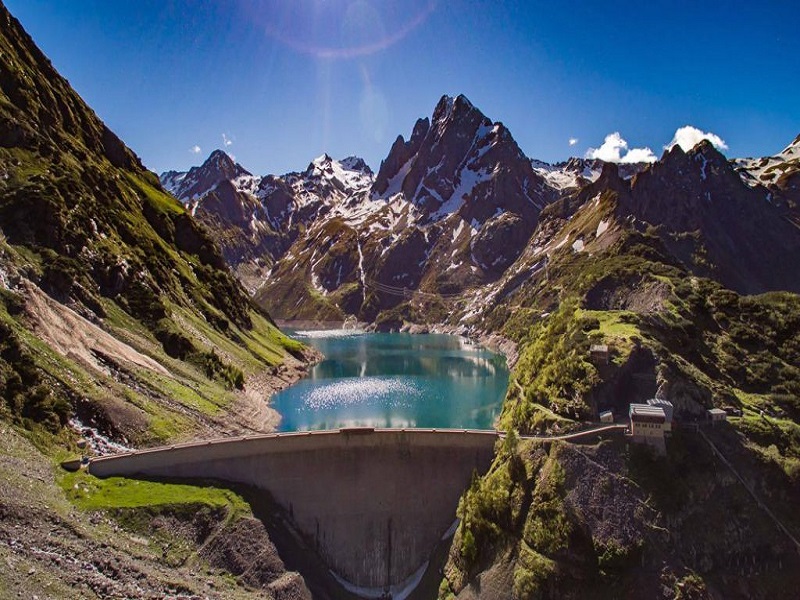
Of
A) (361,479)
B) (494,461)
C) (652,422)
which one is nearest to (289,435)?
(361,479)

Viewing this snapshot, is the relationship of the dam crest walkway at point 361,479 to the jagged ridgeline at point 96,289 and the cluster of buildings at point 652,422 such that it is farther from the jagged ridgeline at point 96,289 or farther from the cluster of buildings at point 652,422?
the jagged ridgeline at point 96,289

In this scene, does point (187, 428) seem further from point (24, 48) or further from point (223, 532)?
point (24, 48)

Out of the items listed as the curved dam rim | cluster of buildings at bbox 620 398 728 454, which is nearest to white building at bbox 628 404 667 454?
cluster of buildings at bbox 620 398 728 454

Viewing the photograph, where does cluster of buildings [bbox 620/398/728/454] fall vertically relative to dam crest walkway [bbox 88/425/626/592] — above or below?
above

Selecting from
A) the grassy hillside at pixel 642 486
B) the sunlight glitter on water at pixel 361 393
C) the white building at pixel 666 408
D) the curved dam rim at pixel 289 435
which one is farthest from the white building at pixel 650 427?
the sunlight glitter on water at pixel 361 393

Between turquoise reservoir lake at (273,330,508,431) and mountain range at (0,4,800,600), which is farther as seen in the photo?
turquoise reservoir lake at (273,330,508,431)

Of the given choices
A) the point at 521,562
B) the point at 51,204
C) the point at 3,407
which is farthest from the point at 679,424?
the point at 51,204

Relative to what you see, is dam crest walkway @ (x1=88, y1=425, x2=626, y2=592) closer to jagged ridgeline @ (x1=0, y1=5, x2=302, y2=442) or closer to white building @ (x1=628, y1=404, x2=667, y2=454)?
white building @ (x1=628, y1=404, x2=667, y2=454)
